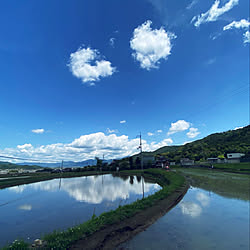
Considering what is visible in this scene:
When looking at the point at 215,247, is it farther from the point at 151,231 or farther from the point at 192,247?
the point at 151,231

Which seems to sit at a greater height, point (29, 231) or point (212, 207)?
point (212, 207)

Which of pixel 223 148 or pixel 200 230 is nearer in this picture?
pixel 200 230

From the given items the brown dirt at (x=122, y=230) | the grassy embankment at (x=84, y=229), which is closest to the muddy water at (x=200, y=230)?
the brown dirt at (x=122, y=230)

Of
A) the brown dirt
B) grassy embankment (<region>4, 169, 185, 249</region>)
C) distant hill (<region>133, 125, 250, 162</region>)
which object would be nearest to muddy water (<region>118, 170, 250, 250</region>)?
the brown dirt

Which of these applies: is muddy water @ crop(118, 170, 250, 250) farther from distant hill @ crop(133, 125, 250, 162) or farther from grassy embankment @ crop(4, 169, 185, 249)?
distant hill @ crop(133, 125, 250, 162)

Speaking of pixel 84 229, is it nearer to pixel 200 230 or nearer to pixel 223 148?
pixel 200 230

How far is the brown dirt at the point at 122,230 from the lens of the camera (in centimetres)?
826

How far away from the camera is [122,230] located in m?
10.1

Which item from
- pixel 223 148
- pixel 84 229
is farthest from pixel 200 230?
pixel 223 148

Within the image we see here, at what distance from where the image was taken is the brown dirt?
826 centimetres

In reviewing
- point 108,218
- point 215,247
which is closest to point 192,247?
point 215,247

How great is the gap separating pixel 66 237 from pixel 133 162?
75208mm

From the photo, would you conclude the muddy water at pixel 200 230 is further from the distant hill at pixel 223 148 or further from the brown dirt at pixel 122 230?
the distant hill at pixel 223 148

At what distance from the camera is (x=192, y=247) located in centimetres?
790
